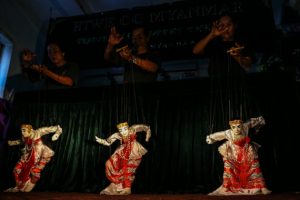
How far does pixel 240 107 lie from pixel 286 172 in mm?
586

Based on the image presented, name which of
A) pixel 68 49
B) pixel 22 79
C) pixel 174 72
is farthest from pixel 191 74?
pixel 22 79

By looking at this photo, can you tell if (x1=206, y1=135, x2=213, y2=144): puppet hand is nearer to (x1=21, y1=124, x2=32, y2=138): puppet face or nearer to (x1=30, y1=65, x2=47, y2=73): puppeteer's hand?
(x1=21, y1=124, x2=32, y2=138): puppet face

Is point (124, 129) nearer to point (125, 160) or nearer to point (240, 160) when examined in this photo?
point (125, 160)

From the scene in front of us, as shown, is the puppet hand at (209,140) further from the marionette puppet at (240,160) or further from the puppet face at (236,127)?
the puppet face at (236,127)

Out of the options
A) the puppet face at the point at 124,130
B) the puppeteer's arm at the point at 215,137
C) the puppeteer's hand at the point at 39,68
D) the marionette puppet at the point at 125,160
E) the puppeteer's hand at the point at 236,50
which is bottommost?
the marionette puppet at the point at 125,160

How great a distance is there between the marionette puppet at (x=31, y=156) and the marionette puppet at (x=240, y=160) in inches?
57.1

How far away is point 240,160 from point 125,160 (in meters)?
0.89

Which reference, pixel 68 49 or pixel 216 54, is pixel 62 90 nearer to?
pixel 68 49

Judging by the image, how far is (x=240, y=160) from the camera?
237 centimetres

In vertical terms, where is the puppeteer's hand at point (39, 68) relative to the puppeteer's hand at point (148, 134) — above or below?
above

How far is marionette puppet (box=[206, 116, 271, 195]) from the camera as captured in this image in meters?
2.28

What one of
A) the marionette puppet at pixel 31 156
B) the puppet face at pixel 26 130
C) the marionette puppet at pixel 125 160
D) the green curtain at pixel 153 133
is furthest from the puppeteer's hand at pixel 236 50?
the puppet face at pixel 26 130

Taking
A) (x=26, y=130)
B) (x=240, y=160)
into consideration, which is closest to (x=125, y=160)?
(x=240, y=160)

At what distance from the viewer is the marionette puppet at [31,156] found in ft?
9.38
